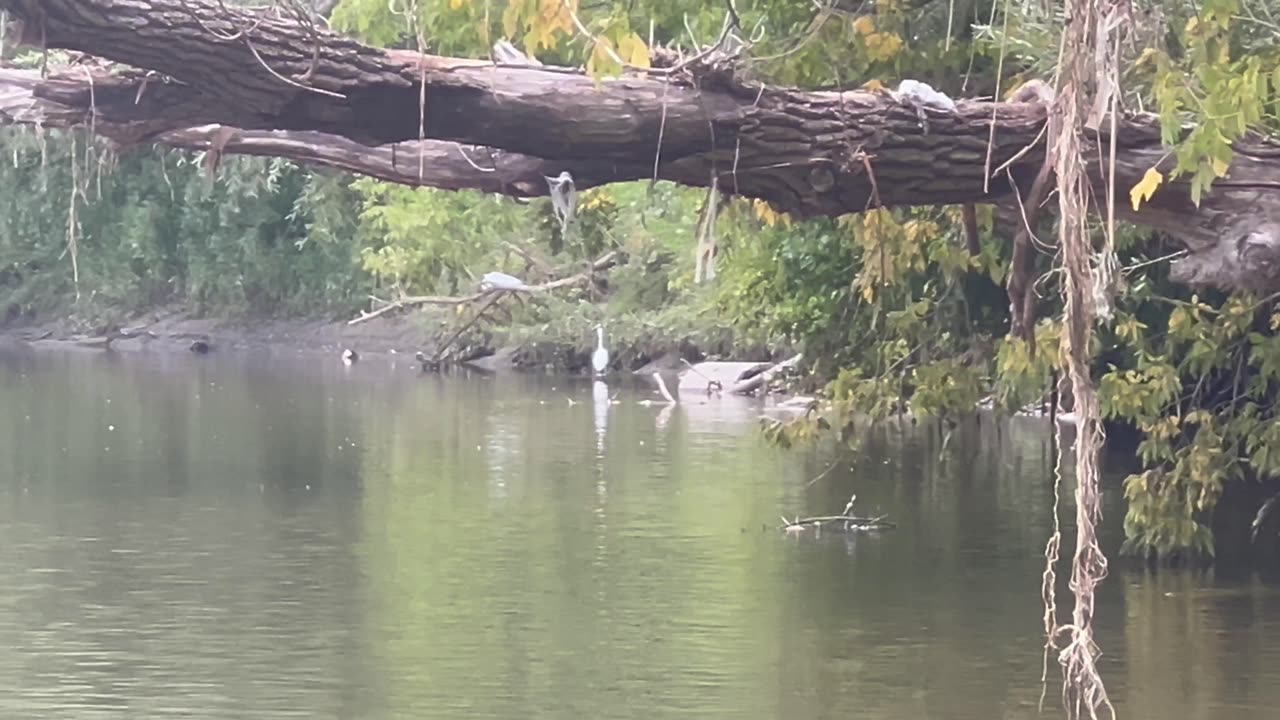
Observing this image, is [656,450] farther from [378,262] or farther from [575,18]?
[575,18]

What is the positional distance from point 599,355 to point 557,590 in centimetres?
2651

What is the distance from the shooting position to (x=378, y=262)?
35.8m

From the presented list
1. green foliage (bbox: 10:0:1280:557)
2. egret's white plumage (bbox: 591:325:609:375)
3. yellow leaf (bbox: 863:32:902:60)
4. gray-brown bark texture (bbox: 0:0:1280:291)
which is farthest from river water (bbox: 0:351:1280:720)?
egret's white plumage (bbox: 591:325:609:375)

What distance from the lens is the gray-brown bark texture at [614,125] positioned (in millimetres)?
8094

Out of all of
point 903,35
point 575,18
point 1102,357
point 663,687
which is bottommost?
point 663,687

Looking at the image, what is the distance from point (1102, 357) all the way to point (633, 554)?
4.12m

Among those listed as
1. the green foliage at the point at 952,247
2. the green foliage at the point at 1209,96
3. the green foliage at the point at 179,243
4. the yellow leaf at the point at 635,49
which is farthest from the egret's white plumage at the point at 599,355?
the yellow leaf at the point at 635,49

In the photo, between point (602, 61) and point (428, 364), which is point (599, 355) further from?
point (602, 61)

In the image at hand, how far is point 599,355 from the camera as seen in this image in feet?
132

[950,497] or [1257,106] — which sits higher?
[1257,106]

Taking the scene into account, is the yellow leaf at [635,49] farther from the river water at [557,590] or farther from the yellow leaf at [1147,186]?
the river water at [557,590]

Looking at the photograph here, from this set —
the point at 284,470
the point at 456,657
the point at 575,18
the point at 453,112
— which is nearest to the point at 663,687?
the point at 456,657

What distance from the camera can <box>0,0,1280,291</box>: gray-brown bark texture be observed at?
8.09 meters

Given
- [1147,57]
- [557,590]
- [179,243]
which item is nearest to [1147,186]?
[1147,57]
